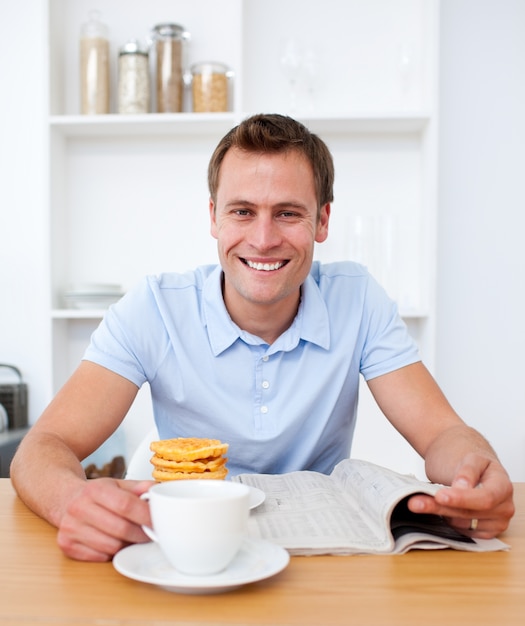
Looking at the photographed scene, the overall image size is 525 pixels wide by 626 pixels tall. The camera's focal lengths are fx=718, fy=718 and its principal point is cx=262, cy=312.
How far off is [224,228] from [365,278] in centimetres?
37

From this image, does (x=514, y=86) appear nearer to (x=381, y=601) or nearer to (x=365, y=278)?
(x=365, y=278)

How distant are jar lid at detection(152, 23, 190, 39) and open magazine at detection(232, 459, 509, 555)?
194 centimetres

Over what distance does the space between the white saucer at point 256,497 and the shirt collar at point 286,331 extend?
0.52 m

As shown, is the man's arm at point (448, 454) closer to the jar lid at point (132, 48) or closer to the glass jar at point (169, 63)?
the glass jar at point (169, 63)

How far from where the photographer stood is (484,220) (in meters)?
2.65

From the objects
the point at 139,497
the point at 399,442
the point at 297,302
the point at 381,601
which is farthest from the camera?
the point at 399,442

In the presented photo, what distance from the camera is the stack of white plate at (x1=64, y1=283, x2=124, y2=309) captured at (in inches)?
98.1

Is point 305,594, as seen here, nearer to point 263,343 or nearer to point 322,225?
point 263,343

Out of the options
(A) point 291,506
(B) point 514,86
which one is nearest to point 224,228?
(A) point 291,506

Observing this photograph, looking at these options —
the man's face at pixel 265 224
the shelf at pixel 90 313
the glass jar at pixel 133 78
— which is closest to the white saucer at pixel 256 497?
the man's face at pixel 265 224

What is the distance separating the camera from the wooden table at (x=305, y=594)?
2.11 feet

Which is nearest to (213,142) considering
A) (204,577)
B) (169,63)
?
(169,63)

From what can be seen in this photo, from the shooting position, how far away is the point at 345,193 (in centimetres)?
263

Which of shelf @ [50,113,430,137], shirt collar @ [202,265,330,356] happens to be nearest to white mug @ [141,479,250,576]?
shirt collar @ [202,265,330,356]
